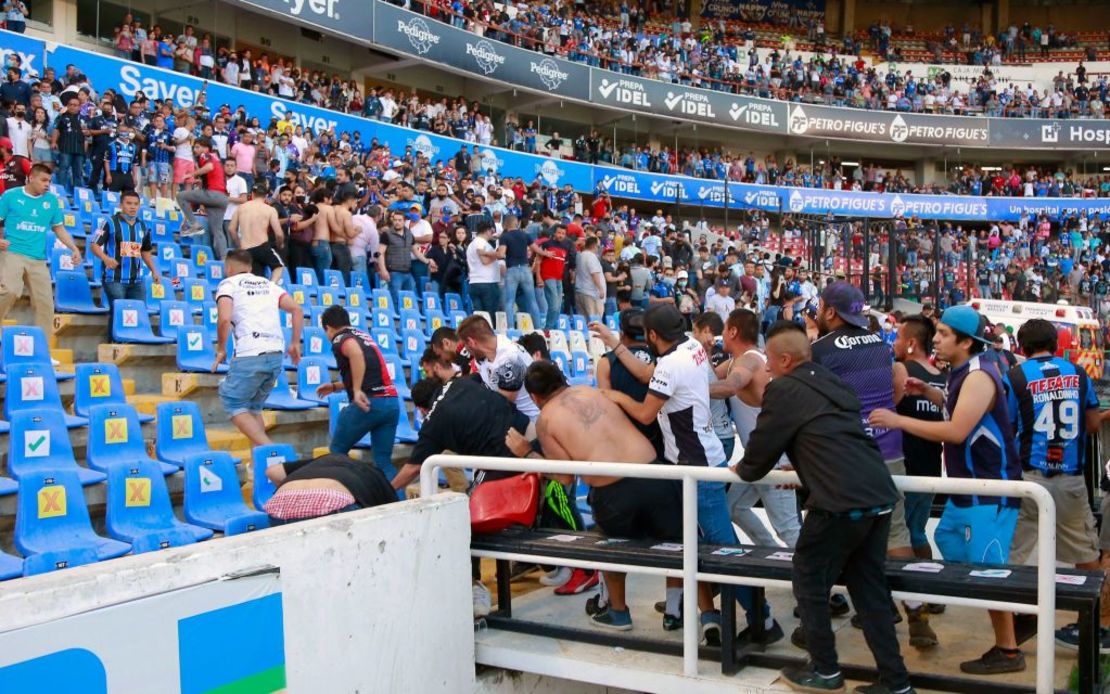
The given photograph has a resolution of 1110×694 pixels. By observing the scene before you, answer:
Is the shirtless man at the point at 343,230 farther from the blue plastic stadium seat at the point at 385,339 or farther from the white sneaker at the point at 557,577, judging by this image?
the white sneaker at the point at 557,577

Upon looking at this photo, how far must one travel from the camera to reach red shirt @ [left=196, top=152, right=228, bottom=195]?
36.8 ft

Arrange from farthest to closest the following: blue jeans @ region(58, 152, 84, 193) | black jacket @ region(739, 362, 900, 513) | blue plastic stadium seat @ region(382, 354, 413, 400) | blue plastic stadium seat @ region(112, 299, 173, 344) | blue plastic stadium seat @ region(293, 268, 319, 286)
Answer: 1. blue jeans @ region(58, 152, 84, 193)
2. blue plastic stadium seat @ region(293, 268, 319, 286)
3. blue plastic stadium seat @ region(382, 354, 413, 400)
4. blue plastic stadium seat @ region(112, 299, 173, 344)
5. black jacket @ region(739, 362, 900, 513)

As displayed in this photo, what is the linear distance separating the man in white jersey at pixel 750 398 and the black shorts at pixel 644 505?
1.85 ft

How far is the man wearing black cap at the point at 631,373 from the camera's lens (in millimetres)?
5051

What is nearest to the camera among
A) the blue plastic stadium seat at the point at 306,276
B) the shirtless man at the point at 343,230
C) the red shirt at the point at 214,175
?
the blue plastic stadium seat at the point at 306,276

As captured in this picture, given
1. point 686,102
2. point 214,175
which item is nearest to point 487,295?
point 214,175

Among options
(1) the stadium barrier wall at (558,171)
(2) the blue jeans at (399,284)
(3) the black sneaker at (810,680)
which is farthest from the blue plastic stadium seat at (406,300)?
(3) the black sneaker at (810,680)

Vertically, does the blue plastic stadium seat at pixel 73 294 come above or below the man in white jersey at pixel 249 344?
above

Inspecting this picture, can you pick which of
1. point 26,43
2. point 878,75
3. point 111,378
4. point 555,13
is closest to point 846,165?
point 878,75

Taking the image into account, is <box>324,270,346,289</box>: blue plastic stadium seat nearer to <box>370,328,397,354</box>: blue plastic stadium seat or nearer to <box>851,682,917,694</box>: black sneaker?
<box>370,328,397,354</box>: blue plastic stadium seat

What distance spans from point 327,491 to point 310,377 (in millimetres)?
4252

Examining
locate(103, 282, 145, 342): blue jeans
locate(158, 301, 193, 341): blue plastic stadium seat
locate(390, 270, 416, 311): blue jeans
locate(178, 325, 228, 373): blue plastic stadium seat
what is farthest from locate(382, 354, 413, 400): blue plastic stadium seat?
locate(390, 270, 416, 311): blue jeans

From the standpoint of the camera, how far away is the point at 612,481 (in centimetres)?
459

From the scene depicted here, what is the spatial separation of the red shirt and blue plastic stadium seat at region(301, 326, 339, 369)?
9.45ft
